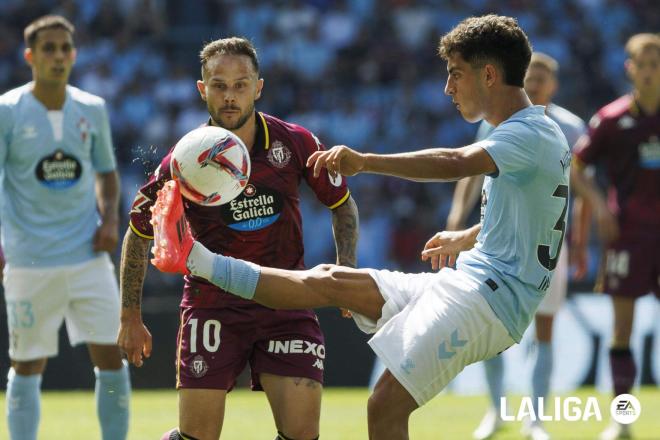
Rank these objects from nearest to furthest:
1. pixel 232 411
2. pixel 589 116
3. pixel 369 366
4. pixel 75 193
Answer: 1. pixel 75 193
2. pixel 232 411
3. pixel 369 366
4. pixel 589 116

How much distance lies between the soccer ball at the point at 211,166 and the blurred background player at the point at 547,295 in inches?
141

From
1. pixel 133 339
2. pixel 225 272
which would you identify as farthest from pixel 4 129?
pixel 225 272

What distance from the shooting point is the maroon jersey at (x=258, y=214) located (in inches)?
229

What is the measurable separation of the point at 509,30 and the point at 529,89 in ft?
11.2

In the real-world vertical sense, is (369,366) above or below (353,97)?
below

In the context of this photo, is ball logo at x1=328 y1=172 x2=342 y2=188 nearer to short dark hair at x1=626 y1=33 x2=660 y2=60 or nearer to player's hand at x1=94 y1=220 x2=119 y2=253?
player's hand at x1=94 y1=220 x2=119 y2=253

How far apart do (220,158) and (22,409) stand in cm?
276

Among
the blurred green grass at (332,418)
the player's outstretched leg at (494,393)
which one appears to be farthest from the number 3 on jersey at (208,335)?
the player's outstretched leg at (494,393)

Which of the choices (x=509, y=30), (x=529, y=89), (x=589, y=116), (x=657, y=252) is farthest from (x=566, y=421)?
(x=589, y=116)

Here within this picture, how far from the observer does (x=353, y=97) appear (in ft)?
55.6

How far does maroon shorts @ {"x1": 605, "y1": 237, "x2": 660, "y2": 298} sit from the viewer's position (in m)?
9.28

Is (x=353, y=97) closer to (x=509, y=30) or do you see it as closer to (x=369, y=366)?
(x=369, y=366)

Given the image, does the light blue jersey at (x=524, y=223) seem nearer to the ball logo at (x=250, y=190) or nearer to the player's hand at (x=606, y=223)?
the ball logo at (x=250, y=190)

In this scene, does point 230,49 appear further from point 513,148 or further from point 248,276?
point 513,148
